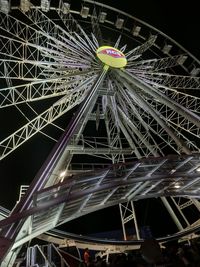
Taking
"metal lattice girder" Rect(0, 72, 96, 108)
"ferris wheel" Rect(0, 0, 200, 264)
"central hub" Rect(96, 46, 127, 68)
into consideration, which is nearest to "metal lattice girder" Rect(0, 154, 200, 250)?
"ferris wheel" Rect(0, 0, 200, 264)

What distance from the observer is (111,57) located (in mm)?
21281

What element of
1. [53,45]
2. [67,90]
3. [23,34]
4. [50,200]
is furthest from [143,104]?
[50,200]

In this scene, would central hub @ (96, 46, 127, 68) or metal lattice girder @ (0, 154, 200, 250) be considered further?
central hub @ (96, 46, 127, 68)

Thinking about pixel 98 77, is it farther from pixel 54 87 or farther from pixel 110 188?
pixel 110 188

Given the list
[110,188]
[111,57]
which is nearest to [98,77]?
[111,57]

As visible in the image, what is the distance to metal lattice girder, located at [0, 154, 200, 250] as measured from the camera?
11727 millimetres

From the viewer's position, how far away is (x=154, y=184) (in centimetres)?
1589

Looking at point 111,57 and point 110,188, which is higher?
point 111,57

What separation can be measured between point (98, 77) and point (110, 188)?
29.1 ft

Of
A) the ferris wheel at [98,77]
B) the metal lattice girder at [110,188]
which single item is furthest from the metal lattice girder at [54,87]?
the metal lattice girder at [110,188]

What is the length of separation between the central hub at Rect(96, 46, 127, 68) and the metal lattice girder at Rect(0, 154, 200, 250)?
338 inches

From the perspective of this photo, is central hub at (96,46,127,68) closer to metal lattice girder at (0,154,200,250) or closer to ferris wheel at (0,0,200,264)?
ferris wheel at (0,0,200,264)

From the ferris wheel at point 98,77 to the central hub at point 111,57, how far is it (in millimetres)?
66

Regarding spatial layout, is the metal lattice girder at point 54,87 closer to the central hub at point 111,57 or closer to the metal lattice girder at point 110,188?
the central hub at point 111,57
